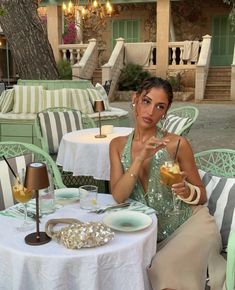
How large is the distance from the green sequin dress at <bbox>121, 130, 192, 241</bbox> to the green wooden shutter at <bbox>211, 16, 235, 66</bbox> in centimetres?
1586

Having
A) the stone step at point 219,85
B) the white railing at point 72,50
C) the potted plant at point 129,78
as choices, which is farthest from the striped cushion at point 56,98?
the white railing at point 72,50

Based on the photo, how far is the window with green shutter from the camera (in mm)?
18266

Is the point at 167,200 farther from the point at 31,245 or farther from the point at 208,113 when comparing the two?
the point at 208,113

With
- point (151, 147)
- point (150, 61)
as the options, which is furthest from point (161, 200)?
point (150, 61)

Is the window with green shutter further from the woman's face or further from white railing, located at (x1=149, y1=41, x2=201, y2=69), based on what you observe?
the woman's face

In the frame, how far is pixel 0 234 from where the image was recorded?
1872mm

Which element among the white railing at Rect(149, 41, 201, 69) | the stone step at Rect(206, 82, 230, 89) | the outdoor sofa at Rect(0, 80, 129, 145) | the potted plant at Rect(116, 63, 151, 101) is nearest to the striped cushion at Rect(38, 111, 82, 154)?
the outdoor sofa at Rect(0, 80, 129, 145)

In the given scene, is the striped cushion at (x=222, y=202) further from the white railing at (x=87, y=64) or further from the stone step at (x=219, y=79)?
the stone step at (x=219, y=79)

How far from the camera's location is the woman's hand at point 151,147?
6.88 feet

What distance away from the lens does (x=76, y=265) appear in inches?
65.8

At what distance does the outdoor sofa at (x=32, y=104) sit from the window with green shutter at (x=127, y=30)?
12.2 meters

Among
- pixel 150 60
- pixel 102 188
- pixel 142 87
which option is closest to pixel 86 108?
pixel 102 188

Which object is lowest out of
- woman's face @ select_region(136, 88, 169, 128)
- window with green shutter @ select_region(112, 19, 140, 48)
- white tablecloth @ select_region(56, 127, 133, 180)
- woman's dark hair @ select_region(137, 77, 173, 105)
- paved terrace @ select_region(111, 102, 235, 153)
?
paved terrace @ select_region(111, 102, 235, 153)

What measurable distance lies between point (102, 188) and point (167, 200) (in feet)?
7.42
